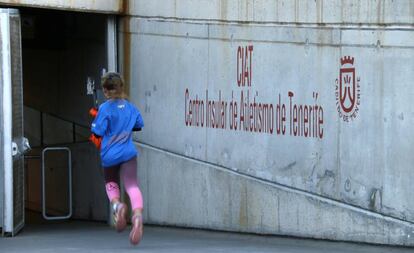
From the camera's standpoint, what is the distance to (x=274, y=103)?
1045cm

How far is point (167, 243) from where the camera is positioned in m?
10.5

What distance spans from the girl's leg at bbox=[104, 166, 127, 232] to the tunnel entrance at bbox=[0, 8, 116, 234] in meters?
3.95

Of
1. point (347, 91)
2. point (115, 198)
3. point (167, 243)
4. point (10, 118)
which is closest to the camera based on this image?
point (115, 198)

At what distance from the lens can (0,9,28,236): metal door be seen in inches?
437

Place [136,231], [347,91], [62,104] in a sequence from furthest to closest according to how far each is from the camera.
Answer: [62,104], [347,91], [136,231]

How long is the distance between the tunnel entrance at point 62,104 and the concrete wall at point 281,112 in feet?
4.54

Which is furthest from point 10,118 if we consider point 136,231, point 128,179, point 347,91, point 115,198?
point 347,91

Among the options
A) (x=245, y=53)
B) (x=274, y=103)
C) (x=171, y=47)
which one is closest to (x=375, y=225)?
(x=274, y=103)

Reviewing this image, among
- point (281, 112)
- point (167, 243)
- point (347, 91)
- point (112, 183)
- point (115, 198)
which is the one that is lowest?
point (167, 243)

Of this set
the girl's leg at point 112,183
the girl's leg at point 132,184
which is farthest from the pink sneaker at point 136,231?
the girl's leg at point 112,183

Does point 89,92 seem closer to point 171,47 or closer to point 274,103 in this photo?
point 171,47

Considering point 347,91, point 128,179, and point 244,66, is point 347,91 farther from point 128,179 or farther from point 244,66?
point 128,179

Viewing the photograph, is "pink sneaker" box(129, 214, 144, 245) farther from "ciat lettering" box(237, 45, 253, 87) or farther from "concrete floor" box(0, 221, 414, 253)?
"ciat lettering" box(237, 45, 253, 87)

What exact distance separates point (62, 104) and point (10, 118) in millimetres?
4046
